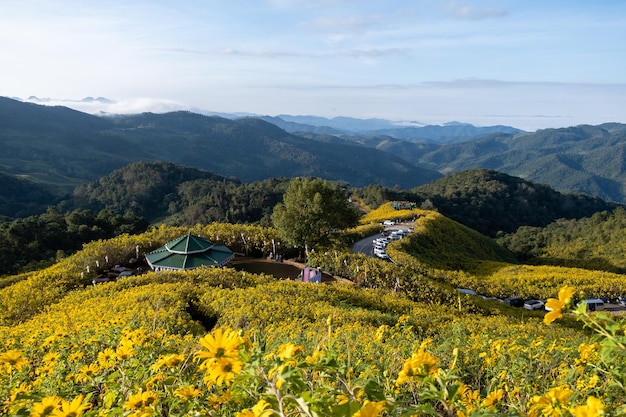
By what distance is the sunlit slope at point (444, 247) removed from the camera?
73.0ft

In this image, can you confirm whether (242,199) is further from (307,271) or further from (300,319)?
(300,319)

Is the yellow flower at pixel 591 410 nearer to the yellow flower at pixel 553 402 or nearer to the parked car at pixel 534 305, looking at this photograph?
the yellow flower at pixel 553 402

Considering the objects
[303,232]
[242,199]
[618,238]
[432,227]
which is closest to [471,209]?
[618,238]

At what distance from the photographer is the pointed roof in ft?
50.0

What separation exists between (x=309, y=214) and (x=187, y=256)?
5363mm

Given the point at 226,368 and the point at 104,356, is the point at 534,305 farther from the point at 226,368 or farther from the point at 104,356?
the point at 226,368

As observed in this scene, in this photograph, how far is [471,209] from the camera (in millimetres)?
64688

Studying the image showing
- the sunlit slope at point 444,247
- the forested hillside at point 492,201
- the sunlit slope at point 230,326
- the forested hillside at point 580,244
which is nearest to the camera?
the sunlit slope at point 230,326

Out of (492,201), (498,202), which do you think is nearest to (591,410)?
(492,201)

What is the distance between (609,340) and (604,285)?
2029 centimetres

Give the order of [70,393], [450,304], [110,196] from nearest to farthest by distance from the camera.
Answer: [70,393], [450,304], [110,196]

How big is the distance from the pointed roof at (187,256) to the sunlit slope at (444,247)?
8428 millimetres

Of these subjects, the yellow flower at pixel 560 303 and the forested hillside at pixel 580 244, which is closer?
the yellow flower at pixel 560 303

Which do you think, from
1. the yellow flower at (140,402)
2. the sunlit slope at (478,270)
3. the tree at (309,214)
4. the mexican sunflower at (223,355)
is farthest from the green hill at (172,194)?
the mexican sunflower at (223,355)
